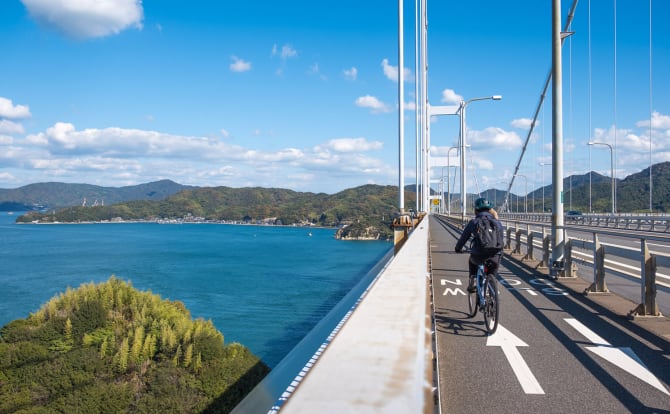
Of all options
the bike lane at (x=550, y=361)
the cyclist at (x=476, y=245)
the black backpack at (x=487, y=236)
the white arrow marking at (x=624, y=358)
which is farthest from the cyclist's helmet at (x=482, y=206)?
the white arrow marking at (x=624, y=358)

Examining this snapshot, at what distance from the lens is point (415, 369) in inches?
104

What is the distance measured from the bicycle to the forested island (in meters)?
33.0

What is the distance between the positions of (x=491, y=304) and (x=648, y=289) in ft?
7.66

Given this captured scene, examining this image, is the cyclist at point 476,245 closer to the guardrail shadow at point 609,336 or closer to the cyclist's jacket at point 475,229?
the cyclist's jacket at point 475,229

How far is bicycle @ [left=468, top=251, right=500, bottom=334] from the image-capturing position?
620 centimetres

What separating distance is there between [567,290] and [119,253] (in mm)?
118528

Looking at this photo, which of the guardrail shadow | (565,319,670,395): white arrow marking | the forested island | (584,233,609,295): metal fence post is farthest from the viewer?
the forested island

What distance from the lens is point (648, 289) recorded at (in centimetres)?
692

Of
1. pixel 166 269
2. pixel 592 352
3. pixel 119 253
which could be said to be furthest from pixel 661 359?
pixel 119 253

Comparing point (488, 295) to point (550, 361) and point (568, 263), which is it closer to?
point (550, 361)

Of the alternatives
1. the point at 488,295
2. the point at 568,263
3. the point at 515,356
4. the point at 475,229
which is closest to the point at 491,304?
the point at 488,295

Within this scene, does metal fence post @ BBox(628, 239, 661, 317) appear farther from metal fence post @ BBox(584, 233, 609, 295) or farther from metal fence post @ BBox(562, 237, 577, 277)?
metal fence post @ BBox(562, 237, 577, 277)

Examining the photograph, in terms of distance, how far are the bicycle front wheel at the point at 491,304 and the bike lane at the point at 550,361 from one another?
13cm

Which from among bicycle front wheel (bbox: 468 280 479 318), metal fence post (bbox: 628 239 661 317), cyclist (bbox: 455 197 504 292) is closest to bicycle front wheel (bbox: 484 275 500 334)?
cyclist (bbox: 455 197 504 292)
